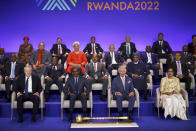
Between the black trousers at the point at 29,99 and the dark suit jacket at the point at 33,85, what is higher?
the dark suit jacket at the point at 33,85

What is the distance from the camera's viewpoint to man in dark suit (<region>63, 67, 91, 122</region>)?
482 centimetres

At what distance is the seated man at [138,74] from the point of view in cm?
541

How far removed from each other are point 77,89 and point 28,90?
98 cm

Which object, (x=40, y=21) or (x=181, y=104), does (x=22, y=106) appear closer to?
(x=181, y=104)

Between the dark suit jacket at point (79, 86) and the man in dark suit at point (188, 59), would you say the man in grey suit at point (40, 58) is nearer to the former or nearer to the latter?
the dark suit jacket at point (79, 86)

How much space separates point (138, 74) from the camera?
5.78 meters

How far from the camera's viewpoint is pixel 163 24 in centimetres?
766

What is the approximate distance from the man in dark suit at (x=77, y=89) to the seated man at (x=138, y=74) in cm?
117

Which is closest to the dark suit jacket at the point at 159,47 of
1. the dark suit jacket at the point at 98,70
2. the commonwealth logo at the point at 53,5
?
the dark suit jacket at the point at 98,70

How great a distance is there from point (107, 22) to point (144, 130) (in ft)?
14.0

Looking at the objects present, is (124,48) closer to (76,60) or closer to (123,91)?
(76,60)

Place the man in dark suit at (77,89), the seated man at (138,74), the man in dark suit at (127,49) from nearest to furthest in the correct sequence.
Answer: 1. the man in dark suit at (77,89)
2. the seated man at (138,74)
3. the man in dark suit at (127,49)

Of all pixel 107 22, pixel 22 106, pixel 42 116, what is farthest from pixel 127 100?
pixel 107 22

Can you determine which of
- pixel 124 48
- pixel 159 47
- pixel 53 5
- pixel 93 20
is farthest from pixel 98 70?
pixel 53 5
